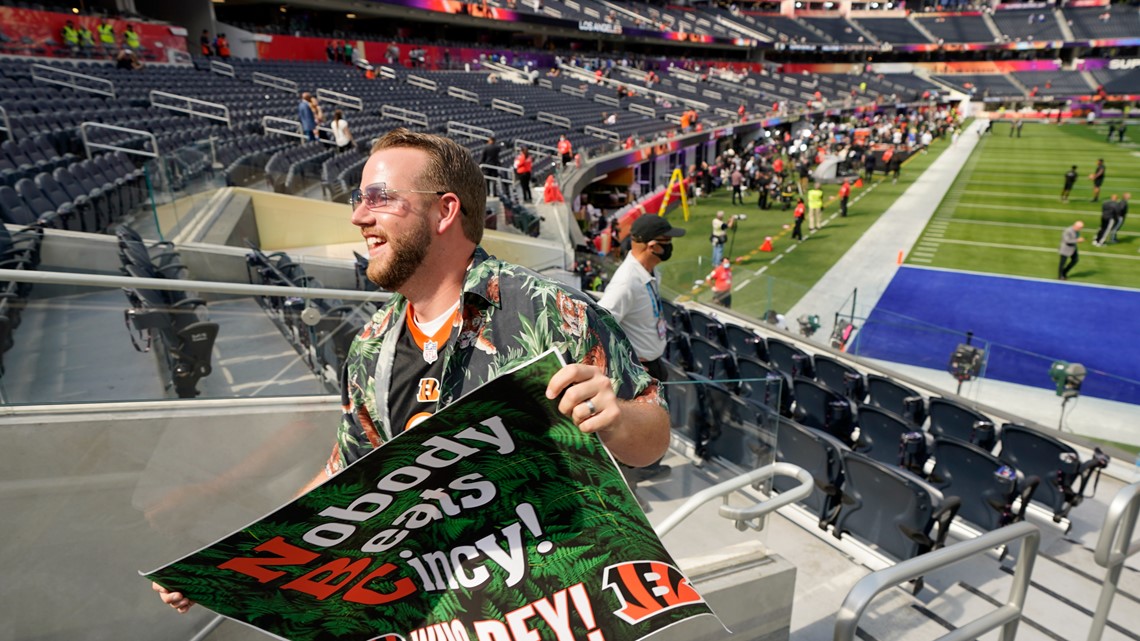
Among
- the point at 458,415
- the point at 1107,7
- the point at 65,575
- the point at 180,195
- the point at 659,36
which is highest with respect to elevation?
the point at 1107,7

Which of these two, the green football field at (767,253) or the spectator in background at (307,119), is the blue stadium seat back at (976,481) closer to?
the green football field at (767,253)

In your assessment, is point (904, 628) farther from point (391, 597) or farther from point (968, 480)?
point (391, 597)

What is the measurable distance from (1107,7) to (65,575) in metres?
96.4

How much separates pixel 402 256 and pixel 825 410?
6130 millimetres

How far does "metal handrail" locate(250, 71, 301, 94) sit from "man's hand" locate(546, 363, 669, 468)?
22709 mm

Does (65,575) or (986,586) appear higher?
(65,575)

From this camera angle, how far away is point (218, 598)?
137 cm

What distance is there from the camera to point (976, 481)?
548 cm

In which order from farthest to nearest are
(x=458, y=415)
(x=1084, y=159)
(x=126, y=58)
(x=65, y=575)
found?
(x=1084, y=159) < (x=126, y=58) < (x=65, y=575) < (x=458, y=415)

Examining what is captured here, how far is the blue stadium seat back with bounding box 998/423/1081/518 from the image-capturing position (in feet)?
18.7

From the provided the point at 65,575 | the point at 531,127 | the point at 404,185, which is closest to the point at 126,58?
the point at 531,127

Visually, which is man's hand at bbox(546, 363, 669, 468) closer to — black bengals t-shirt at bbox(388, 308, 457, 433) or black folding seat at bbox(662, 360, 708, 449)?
black bengals t-shirt at bbox(388, 308, 457, 433)

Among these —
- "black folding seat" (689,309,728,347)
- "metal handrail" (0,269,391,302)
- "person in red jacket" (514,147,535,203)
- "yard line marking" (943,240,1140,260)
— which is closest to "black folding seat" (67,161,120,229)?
"metal handrail" (0,269,391,302)

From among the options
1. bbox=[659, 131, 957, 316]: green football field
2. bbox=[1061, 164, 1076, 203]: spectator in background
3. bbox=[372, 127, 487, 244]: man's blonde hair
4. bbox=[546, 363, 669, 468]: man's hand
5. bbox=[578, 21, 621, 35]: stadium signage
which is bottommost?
bbox=[659, 131, 957, 316]: green football field
